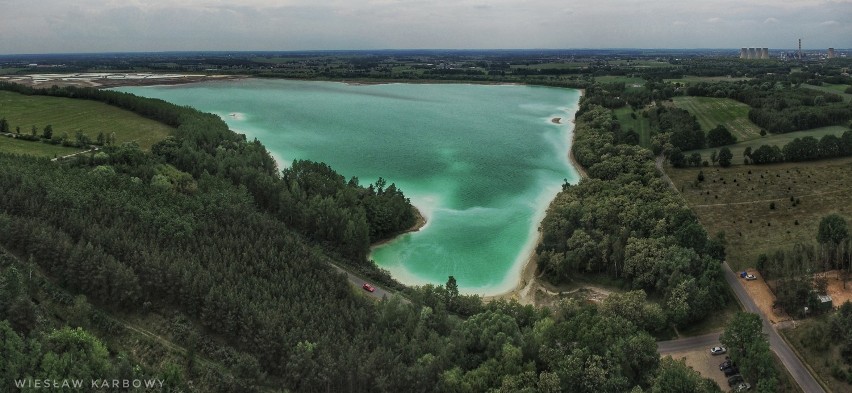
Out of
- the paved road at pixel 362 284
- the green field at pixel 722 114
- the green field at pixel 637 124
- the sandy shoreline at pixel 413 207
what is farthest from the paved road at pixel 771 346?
the green field at pixel 722 114

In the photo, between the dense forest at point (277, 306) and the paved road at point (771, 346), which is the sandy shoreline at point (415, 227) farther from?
the paved road at point (771, 346)

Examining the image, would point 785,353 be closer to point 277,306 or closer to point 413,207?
point 277,306

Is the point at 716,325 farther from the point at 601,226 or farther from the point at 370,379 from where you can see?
the point at 370,379

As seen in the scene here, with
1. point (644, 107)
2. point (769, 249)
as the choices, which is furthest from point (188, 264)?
point (644, 107)

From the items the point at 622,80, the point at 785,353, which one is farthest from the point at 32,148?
the point at 622,80

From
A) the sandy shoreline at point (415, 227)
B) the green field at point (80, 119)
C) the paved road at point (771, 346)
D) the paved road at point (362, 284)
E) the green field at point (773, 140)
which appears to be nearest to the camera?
the paved road at point (771, 346)

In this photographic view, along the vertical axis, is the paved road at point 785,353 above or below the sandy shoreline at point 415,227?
below

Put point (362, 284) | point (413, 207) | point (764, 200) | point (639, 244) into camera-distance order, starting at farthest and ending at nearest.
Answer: point (413, 207) < point (764, 200) < point (639, 244) < point (362, 284)

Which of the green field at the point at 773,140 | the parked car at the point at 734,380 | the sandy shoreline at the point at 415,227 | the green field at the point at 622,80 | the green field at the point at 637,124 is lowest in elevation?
the parked car at the point at 734,380
